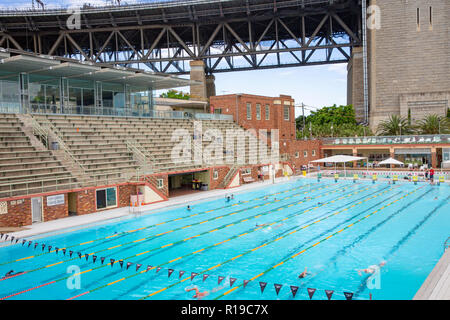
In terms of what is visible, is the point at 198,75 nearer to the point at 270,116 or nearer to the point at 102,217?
the point at 270,116

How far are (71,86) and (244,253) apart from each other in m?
23.6

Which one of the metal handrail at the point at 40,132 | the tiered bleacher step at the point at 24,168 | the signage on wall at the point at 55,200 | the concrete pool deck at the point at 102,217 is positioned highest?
the metal handrail at the point at 40,132

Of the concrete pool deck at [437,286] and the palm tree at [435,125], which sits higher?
the palm tree at [435,125]

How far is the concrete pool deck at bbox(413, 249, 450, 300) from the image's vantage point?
969cm

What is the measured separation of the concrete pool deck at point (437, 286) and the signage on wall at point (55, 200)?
17762 mm

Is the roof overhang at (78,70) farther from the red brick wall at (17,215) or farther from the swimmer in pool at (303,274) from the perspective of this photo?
the swimmer in pool at (303,274)

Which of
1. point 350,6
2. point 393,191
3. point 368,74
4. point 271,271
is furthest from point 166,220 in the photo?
point 350,6

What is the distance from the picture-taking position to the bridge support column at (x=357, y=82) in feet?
194

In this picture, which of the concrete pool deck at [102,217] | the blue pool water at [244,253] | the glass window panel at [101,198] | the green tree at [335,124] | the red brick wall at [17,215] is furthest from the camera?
the green tree at [335,124]

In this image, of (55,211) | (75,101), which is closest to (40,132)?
(55,211)

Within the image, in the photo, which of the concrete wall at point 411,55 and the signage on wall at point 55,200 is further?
the concrete wall at point 411,55

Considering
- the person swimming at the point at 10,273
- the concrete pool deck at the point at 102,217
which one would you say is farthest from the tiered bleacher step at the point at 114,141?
the person swimming at the point at 10,273
